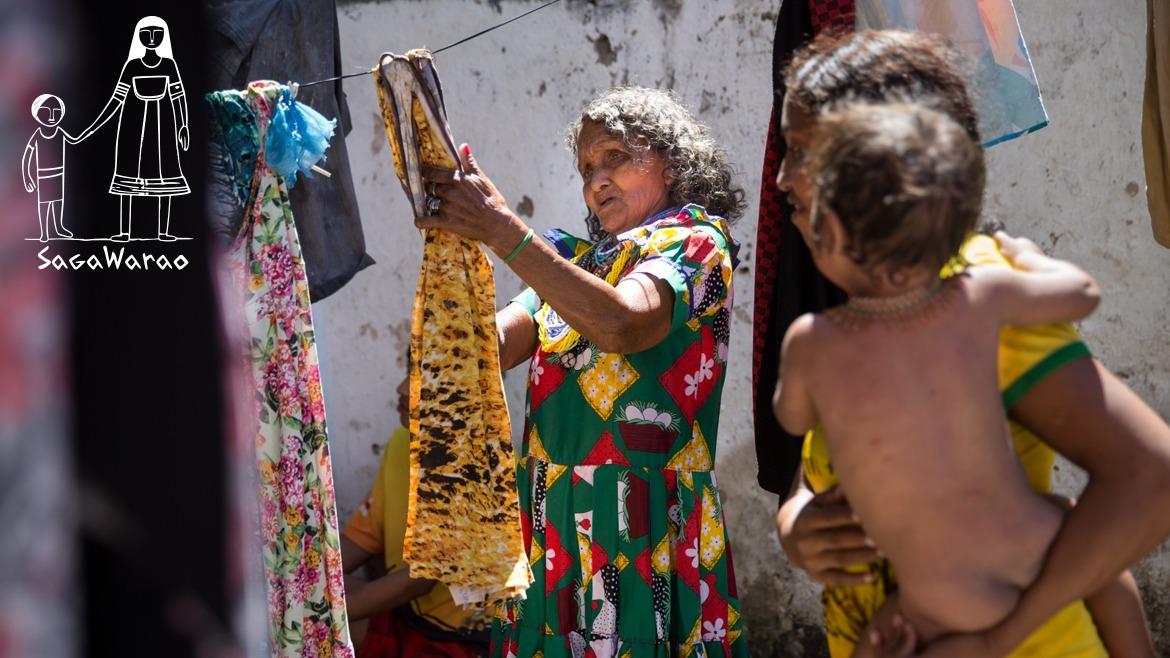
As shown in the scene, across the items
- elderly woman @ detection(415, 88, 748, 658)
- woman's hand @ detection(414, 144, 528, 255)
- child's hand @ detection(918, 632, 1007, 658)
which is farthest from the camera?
elderly woman @ detection(415, 88, 748, 658)

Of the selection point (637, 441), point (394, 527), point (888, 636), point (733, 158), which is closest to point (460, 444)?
point (637, 441)

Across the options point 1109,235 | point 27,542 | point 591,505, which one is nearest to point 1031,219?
point 1109,235

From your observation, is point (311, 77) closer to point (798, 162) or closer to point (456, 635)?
point (456, 635)

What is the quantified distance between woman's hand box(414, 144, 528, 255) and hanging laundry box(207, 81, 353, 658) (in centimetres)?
51

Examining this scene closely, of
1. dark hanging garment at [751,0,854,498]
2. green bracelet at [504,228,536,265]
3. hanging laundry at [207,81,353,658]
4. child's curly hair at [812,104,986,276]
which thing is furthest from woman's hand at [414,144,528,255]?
child's curly hair at [812,104,986,276]

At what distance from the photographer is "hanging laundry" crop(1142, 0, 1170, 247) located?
310 cm

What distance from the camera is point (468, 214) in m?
2.59

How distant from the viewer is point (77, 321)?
6.67 ft

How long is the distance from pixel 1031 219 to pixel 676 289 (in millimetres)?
1799

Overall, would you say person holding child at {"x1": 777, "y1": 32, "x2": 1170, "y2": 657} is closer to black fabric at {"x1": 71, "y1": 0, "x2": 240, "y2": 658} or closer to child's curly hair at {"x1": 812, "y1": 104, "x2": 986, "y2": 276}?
child's curly hair at {"x1": 812, "y1": 104, "x2": 986, "y2": 276}

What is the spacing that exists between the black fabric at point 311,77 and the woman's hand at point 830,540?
207 centimetres

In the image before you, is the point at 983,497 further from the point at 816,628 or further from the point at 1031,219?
the point at 816,628

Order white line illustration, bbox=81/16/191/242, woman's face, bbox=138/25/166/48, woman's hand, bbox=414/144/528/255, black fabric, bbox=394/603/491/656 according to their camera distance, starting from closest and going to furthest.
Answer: woman's face, bbox=138/25/166/48
white line illustration, bbox=81/16/191/242
woman's hand, bbox=414/144/528/255
black fabric, bbox=394/603/491/656

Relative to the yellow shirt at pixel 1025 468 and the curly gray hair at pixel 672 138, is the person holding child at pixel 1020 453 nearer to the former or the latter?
the yellow shirt at pixel 1025 468
